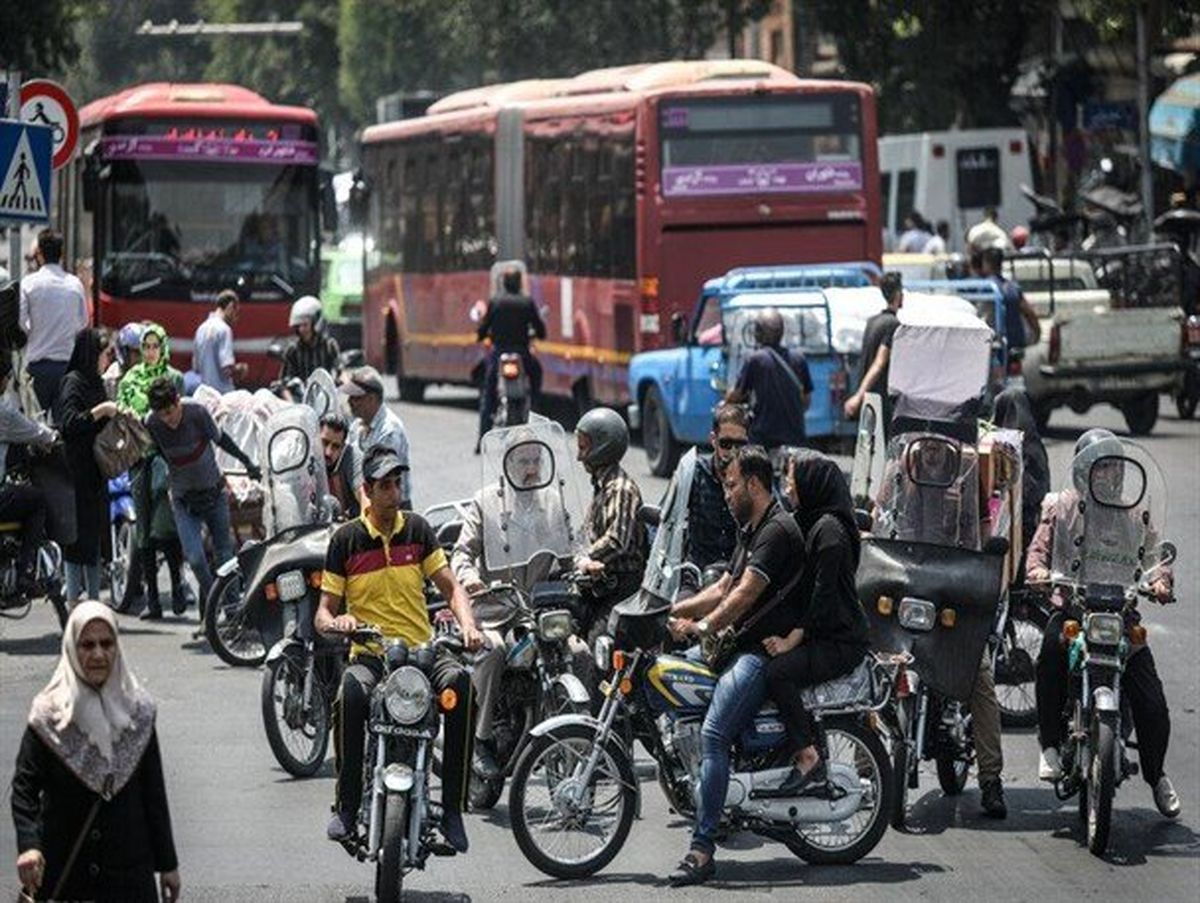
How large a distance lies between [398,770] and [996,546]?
3437 mm

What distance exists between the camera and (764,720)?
477 inches

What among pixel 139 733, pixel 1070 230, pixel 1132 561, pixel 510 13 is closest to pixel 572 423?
pixel 1070 230

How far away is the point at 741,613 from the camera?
38.9ft

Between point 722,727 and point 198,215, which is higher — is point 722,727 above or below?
below

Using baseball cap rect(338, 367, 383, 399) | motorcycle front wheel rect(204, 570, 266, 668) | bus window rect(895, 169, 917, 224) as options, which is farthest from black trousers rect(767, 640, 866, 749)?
bus window rect(895, 169, 917, 224)

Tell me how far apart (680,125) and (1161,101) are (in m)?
16.2

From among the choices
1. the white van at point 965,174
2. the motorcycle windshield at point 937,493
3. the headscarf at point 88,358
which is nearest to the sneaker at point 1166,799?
the motorcycle windshield at point 937,493

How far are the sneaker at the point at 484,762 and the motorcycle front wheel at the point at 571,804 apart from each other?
1241 millimetres

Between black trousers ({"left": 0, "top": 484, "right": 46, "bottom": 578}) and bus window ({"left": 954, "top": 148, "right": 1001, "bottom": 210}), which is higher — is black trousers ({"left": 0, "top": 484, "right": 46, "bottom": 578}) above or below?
below

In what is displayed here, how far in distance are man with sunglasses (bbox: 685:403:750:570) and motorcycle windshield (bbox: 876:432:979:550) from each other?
2.41ft

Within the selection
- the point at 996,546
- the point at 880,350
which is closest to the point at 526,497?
the point at 996,546

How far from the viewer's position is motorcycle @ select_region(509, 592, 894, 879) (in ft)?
38.9

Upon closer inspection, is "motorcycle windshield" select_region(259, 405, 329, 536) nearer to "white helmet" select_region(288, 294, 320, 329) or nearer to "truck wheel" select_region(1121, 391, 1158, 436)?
"white helmet" select_region(288, 294, 320, 329)

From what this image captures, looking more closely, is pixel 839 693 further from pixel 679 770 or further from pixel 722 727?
pixel 679 770
